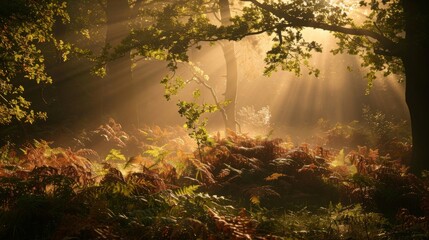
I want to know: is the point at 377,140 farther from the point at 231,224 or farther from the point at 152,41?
the point at 231,224

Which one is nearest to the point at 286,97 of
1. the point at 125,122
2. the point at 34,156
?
the point at 125,122

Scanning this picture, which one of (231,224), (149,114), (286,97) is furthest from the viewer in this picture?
(286,97)

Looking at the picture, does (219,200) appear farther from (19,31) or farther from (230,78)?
(230,78)

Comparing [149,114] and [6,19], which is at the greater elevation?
[6,19]

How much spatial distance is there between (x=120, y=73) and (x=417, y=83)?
11.3 meters

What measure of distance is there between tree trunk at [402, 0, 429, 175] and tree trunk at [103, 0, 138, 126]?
10263mm

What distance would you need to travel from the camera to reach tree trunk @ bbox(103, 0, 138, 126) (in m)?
15.5

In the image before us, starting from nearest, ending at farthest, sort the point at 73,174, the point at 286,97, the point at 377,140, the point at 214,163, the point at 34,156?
the point at 73,174 < the point at 34,156 < the point at 214,163 < the point at 377,140 < the point at 286,97

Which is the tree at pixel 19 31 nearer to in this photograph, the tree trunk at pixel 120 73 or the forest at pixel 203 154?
the forest at pixel 203 154

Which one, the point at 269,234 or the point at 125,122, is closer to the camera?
the point at 269,234

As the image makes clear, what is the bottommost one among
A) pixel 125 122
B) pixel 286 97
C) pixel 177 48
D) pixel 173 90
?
pixel 286 97

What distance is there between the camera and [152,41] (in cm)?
907

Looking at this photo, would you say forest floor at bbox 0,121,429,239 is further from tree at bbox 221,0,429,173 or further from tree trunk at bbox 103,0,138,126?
tree trunk at bbox 103,0,138,126

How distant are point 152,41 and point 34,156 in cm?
391
